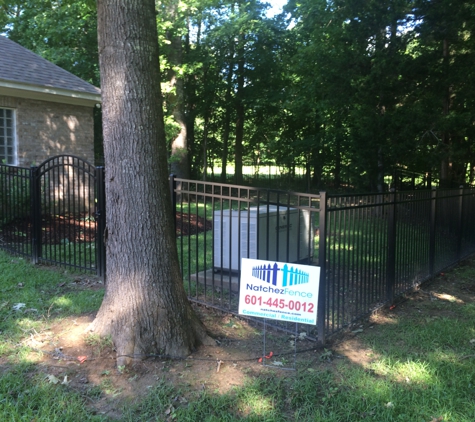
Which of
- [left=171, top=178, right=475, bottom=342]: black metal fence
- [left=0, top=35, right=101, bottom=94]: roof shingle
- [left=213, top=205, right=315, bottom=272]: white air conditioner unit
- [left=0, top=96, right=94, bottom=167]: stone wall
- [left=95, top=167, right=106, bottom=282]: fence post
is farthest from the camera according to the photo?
[left=0, top=96, right=94, bottom=167]: stone wall

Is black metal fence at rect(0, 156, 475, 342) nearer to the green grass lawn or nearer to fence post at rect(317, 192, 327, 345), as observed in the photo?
fence post at rect(317, 192, 327, 345)

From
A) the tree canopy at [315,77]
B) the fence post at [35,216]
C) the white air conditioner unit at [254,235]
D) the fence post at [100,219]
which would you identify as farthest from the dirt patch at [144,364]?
the tree canopy at [315,77]

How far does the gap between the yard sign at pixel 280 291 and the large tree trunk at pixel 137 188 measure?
0.66 m

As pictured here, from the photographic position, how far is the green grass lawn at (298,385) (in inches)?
128

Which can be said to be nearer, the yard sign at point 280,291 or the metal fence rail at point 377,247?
the yard sign at point 280,291

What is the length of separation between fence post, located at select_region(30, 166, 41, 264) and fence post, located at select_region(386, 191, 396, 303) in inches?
213

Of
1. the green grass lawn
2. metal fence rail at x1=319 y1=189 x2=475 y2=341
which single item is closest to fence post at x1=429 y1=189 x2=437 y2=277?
metal fence rail at x1=319 y1=189 x2=475 y2=341

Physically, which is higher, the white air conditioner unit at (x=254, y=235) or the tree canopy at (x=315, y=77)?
the tree canopy at (x=315, y=77)

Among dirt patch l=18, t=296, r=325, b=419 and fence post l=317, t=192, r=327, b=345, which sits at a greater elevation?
fence post l=317, t=192, r=327, b=345

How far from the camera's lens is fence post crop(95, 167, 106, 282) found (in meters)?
6.42

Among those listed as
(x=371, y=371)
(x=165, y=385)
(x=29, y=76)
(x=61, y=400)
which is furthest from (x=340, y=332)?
(x=29, y=76)

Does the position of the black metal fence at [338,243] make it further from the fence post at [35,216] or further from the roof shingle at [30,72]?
the roof shingle at [30,72]

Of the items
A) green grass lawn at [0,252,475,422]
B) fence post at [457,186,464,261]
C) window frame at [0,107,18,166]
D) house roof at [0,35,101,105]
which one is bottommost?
green grass lawn at [0,252,475,422]

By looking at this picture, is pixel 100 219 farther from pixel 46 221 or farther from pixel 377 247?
pixel 377 247
